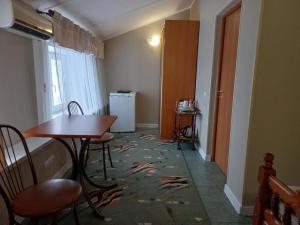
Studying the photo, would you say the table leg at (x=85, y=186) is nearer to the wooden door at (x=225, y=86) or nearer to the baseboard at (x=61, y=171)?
the baseboard at (x=61, y=171)

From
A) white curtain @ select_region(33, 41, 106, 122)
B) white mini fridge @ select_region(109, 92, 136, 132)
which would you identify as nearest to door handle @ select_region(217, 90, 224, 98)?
white mini fridge @ select_region(109, 92, 136, 132)

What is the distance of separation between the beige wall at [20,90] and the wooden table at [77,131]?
268 mm

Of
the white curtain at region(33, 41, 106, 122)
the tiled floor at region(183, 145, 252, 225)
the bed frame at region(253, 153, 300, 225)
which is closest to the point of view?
the bed frame at region(253, 153, 300, 225)

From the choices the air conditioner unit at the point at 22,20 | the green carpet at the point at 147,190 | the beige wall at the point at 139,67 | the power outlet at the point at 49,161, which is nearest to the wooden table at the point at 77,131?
the green carpet at the point at 147,190

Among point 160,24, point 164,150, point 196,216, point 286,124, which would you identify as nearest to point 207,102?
point 164,150

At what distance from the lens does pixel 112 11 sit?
363 centimetres

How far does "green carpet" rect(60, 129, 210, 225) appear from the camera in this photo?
213 cm

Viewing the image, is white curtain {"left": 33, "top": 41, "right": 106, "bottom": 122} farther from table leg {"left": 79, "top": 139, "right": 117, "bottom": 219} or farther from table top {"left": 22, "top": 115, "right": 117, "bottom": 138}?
table leg {"left": 79, "top": 139, "right": 117, "bottom": 219}

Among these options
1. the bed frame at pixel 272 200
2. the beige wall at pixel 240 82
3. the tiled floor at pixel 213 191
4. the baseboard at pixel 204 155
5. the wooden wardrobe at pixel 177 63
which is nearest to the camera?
the bed frame at pixel 272 200

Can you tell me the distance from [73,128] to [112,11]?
226cm

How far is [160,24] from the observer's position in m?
5.32

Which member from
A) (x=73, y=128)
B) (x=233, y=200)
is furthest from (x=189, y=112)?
(x=73, y=128)

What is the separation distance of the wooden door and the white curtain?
87.2 inches

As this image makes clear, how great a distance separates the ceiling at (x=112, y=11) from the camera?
2857 millimetres
